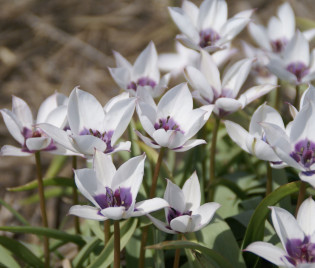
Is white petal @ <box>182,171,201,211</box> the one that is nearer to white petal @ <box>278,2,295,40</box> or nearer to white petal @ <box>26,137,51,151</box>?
white petal @ <box>26,137,51,151</box>

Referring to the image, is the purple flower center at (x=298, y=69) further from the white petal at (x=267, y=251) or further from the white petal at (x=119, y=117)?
the white petal at (x=267, y=251)

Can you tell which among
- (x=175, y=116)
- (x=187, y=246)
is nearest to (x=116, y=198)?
(x=187, y=246)

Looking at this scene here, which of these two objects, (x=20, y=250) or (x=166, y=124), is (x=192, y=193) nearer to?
(x=166, y=124)

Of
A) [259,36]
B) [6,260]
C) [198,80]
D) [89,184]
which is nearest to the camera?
[89,184]

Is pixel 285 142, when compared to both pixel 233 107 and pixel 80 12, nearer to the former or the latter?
pixel 233 107

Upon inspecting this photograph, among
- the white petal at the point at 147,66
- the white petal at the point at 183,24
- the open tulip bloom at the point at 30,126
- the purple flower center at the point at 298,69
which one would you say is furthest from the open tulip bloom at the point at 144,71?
the purple flower center at the point at 298,69
